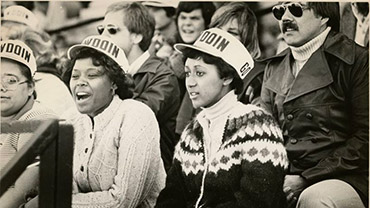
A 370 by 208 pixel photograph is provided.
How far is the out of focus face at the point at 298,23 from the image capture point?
290cm

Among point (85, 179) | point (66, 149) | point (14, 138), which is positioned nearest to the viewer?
point (66, 149)

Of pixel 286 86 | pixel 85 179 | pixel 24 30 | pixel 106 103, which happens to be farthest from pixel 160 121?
pixel 24 30

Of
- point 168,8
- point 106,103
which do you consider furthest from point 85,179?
point 168,8

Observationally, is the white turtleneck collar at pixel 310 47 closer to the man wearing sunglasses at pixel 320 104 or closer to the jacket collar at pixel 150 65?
the man wearing sunglasses at pixel 320 104

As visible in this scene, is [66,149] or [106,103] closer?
[66,149]

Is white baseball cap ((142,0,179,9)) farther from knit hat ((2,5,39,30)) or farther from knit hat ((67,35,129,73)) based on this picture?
knit hat ((2,5,39,30))

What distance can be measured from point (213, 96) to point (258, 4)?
53 centimetres

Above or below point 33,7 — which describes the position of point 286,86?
below

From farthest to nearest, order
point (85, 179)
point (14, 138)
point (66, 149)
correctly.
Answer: point (85, 179) < point (14, 138) < point (66, 149)

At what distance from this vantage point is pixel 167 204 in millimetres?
2879

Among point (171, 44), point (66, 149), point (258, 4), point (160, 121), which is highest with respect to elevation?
point (258, 4)

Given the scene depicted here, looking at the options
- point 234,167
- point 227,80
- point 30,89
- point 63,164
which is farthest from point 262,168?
point 30,89

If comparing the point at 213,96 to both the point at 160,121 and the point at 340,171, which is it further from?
the point at 340,171

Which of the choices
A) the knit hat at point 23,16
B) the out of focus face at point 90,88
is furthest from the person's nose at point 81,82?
the knit hat at point 23,16
